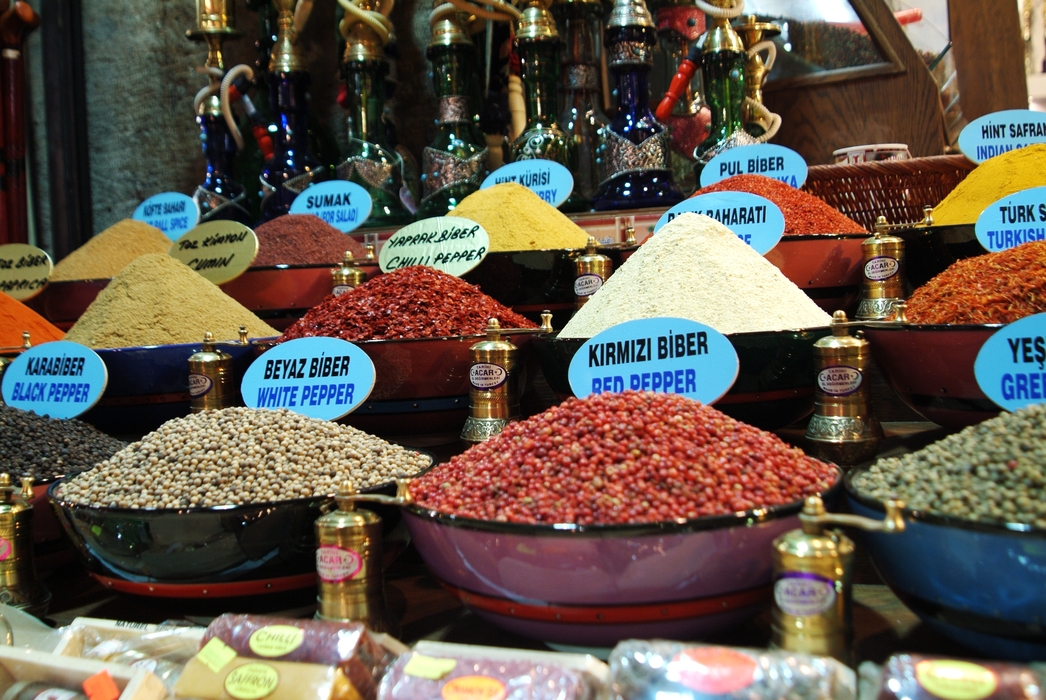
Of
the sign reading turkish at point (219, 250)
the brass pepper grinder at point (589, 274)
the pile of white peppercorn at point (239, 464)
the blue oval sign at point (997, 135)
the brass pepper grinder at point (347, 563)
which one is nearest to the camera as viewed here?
the brass pepper grinder at point (347, 563)

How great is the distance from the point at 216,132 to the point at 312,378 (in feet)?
4.69

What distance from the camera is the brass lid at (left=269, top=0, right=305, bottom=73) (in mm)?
2135

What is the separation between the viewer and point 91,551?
856 millimetres

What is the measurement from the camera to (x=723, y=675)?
0.56m

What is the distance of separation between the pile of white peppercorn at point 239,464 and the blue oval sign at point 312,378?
0.10 m

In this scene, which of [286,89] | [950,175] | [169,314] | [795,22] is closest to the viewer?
[169,314]

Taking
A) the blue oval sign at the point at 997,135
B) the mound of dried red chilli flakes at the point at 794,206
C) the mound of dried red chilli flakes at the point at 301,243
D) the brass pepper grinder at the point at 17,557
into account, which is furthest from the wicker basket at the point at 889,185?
the brass pepper grinder at the point at 17,557

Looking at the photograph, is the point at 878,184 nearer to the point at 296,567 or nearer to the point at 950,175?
the point at 950,175

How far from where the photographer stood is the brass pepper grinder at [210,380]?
1185 millimetres

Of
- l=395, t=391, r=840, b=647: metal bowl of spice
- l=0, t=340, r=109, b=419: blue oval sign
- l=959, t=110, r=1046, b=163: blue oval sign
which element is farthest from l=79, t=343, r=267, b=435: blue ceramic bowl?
l=959, t=110, r=1046, b=163: blue oval sign

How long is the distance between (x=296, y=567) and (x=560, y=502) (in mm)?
295

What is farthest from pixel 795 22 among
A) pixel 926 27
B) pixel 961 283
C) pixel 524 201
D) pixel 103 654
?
pixel 103 654

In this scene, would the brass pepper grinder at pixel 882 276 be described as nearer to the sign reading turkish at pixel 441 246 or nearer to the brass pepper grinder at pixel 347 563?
→ the sign reading turkish at pixel 441 246

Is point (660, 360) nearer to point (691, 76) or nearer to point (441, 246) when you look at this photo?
point (441, 246)
